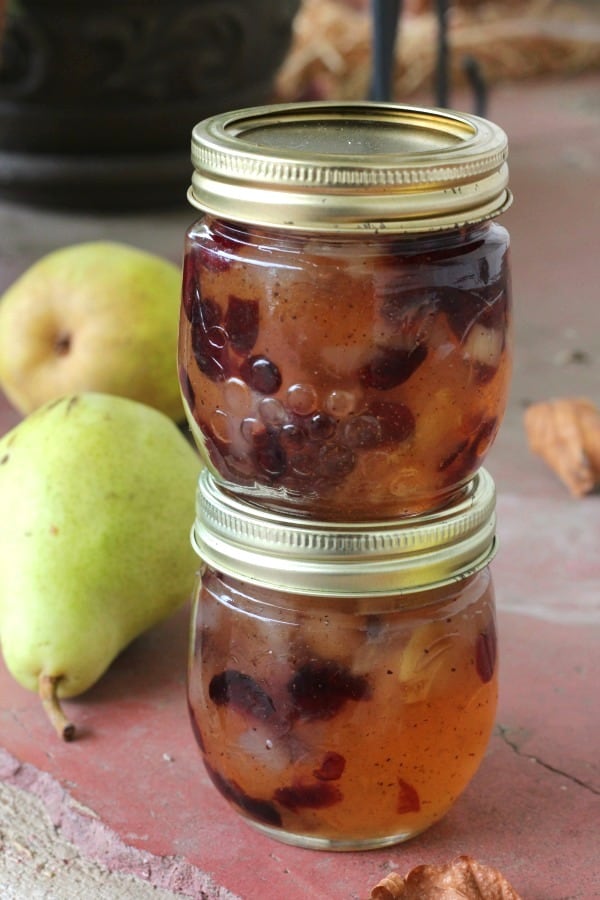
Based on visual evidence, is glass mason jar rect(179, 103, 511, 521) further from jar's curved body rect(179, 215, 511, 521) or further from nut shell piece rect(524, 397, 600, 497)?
nut shell piece rect(524, 397, 600, 497)

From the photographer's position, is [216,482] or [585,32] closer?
[216,482]

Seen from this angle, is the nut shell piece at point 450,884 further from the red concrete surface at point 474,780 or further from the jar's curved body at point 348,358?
the jar's curved body at point 348,358

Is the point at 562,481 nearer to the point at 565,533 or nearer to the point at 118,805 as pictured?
the point at 565,533

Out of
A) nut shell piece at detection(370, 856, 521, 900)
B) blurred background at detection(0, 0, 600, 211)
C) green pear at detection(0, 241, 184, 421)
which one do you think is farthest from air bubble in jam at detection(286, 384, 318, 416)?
blurred background at detection(0, 0, 600, 211)

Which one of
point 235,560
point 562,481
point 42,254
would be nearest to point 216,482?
point 235,560

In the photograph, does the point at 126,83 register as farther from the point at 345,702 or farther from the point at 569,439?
the point at 345,702
